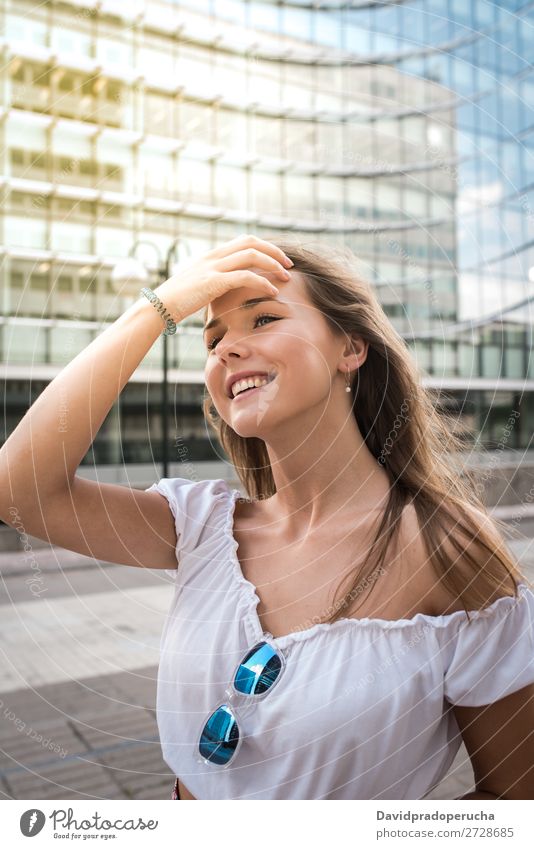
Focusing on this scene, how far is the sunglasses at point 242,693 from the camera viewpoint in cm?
64

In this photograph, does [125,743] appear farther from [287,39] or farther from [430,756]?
[287,39]

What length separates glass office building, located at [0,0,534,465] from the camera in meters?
1.20

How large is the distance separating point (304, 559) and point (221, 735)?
0.19 m

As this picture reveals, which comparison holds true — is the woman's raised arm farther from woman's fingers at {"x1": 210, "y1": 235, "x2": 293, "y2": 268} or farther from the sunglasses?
the sunglasses

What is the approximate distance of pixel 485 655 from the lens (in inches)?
25.5

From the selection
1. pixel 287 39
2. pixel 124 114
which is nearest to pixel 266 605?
pixel 287 39

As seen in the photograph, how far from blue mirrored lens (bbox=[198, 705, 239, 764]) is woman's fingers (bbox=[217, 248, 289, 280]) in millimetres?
412

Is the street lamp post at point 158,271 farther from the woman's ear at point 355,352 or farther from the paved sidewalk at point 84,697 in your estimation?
the paved sidewalk at point 84,697

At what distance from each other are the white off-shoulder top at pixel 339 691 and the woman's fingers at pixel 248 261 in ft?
1.03

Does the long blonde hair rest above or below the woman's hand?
below
